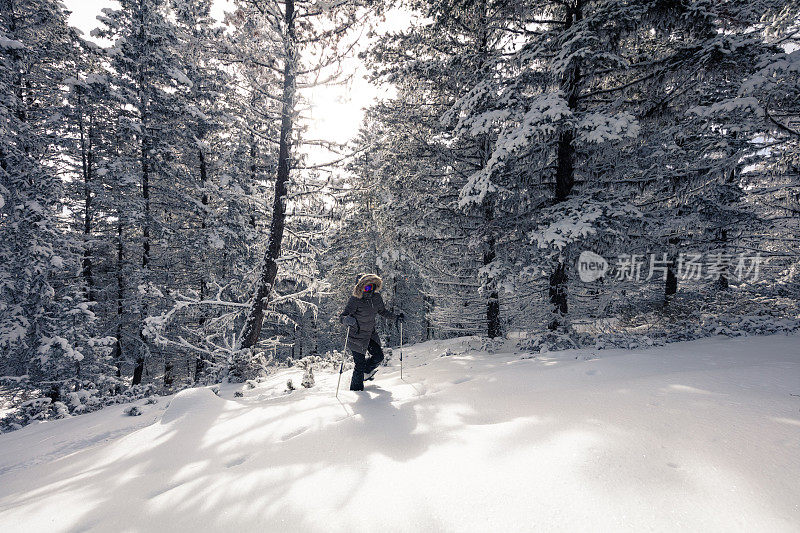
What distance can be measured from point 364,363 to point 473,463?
12.0 ft

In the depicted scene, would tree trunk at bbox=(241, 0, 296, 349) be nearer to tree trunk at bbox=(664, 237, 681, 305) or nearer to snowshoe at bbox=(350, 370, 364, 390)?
snowshoe at bbox=(350, 370, 364, 390)

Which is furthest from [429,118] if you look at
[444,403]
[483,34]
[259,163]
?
[259,163]

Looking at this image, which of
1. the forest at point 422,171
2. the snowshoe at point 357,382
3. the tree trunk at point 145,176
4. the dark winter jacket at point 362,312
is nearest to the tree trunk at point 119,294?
the forest at point 422,171

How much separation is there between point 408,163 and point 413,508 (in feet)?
30.5

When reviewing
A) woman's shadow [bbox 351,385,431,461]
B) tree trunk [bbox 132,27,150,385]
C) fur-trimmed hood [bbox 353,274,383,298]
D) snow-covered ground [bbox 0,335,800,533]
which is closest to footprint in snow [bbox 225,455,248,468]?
snow-covered ground [bbox 0,335,800,533]

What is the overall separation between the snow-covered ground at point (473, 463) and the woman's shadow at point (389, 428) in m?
0.02

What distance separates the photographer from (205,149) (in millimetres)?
13203

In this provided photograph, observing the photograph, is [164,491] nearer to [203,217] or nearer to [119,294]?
[203,217]

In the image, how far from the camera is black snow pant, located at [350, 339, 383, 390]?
572 cm

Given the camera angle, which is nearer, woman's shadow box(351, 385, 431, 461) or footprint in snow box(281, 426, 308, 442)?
woman's shadow box(351, 385, 431, 461)

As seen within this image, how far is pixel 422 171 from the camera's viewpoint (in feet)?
33.0

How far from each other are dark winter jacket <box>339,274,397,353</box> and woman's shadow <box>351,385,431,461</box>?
0.99m

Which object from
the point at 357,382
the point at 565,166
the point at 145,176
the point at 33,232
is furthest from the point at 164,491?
the point at 145,176

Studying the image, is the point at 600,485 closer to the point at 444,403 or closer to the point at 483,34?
the point at 444,403
